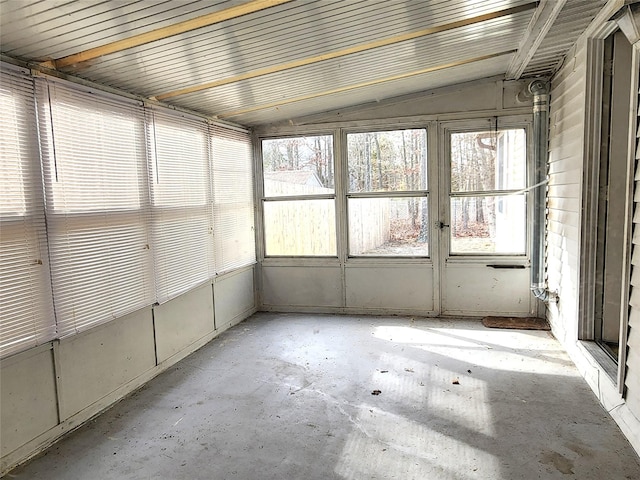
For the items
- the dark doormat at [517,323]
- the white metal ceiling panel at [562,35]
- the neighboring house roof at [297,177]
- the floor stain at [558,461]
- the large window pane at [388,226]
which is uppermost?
the white metal ceiling panel at [562,35]

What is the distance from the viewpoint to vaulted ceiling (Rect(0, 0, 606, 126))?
2209 mm

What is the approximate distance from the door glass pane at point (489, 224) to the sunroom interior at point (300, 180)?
2 cm

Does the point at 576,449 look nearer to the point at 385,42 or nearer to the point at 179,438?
the point at 179,438

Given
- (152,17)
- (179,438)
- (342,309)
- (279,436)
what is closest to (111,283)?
(179,438)

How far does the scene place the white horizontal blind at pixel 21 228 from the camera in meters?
2.34

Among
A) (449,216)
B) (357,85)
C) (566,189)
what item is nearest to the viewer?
(566,189)

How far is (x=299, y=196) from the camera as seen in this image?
5.37 m

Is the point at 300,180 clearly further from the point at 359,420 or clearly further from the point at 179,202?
the point at 359,420

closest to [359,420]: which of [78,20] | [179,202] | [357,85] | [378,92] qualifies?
[179,202]

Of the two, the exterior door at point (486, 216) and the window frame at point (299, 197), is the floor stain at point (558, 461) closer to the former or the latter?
the exterior door at point (486, 216)

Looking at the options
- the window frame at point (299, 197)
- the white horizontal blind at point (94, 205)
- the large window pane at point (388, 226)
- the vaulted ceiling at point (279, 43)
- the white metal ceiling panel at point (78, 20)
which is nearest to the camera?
the white metal ceiling panel at point (78, 20)

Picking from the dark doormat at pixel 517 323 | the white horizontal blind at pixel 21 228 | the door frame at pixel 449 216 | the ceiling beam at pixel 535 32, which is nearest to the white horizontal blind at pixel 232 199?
the white horizontal blind at pixel 21 228

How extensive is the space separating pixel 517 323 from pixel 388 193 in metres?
2.01

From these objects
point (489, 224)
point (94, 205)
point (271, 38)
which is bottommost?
point (489, 224)
